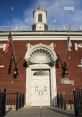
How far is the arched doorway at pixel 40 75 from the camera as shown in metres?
23.8

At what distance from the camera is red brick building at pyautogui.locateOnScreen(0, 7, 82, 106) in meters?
23.7

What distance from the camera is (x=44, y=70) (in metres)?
24.6

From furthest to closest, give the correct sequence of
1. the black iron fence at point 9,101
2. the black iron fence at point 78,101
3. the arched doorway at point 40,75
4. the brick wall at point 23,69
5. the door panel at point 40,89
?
the door panel at point 40,89 → the arched doorway at point 40,75 → the brick wall at point 23,69 → the black iron fence at point 9,101 → the black iron fence at point 78,101

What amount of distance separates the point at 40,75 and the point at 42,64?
1.06 m

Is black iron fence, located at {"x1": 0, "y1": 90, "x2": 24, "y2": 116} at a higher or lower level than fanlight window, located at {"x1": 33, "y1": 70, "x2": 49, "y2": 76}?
lower

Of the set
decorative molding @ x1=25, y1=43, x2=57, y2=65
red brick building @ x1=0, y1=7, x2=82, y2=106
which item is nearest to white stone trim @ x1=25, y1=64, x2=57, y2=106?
red brick building @ x1=0, y1=7, x2=82, y2=106

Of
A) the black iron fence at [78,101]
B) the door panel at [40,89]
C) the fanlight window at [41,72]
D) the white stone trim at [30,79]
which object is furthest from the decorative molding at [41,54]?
the black iron fence at [78,101]

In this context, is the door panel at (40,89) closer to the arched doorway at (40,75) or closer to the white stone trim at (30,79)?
the arched doorway at (40,75)

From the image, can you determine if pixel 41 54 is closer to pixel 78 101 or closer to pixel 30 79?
pixel 30 79

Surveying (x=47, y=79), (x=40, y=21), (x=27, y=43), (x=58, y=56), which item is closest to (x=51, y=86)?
(x=47, y=79)

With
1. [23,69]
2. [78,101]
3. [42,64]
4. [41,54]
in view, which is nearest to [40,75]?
[42,64]

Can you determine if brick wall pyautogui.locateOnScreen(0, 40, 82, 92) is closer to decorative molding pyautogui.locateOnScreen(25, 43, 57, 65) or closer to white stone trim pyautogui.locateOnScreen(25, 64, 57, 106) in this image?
white stone trim pyautogui.locateOnScreen(25, 64, 57, 106)

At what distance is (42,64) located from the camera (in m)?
24.5

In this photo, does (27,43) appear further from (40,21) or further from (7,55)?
(40,21)
